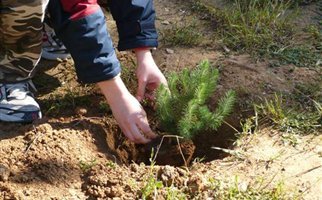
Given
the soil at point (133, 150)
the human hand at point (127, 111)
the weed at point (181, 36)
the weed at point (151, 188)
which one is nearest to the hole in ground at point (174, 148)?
the soil at point (133, 150)

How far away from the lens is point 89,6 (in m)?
2.33

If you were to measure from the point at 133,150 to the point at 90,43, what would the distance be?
1.73 ft

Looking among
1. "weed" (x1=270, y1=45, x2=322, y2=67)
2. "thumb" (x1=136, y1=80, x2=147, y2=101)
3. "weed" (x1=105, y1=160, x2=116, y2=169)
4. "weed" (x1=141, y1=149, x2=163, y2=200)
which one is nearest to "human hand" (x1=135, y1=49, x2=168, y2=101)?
"thumb" (x1=136, y1=80, x2=147, y2=101)

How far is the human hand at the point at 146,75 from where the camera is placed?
2.52 metres

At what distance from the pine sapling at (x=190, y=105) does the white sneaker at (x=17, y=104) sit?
1.95 feet

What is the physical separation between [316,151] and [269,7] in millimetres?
1285

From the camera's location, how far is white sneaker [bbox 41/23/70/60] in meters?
3.10

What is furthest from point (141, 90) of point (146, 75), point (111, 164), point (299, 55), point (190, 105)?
point (299, 55)

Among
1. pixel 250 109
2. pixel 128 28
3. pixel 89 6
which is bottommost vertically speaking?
pixel 250 109

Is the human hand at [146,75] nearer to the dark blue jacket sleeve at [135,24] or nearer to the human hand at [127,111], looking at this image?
the dark blue jacket sleeve at [135,24]

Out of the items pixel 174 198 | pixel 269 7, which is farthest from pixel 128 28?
pixel 269 7

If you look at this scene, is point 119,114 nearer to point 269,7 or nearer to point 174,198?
point 174,198

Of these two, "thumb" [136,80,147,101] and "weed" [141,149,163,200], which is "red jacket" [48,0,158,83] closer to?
"thumb" [136,80,147,101]

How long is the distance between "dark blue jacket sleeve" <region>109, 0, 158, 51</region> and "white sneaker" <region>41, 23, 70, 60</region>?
60 cm
